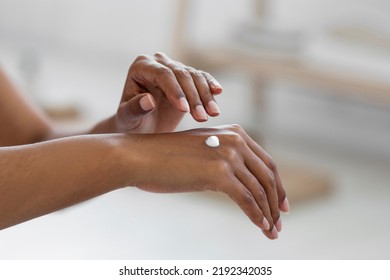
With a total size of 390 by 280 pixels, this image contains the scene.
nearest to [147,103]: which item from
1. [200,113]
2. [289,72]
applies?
[200,113]

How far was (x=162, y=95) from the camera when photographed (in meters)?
1.26

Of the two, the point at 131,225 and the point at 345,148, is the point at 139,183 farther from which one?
the point at 345,148

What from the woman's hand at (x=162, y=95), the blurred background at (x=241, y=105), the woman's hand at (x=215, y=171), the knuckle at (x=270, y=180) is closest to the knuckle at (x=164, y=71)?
the woman's hand at (x=162, y=95)

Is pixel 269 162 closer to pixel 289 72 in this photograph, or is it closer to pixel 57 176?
pixel 57 176

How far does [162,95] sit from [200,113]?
0.59 feet

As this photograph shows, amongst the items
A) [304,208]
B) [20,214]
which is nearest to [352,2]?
[304,208]

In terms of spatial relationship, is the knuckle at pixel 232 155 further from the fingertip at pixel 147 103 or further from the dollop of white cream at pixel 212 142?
the fingertip at pixel 147 103

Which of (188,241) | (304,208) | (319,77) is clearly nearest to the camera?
(188,241)

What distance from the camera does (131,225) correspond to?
2584mm

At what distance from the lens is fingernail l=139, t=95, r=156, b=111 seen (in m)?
1.16

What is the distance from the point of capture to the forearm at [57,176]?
1.05m

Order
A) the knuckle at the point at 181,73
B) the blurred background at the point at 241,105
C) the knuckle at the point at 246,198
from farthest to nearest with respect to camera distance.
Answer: the blurred background at the point at 241,105
the knuckle at the point at 181,73
the knuckle at the point at 246,198

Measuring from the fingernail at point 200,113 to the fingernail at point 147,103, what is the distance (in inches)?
3.3

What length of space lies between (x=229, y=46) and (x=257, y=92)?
0.43 meters
